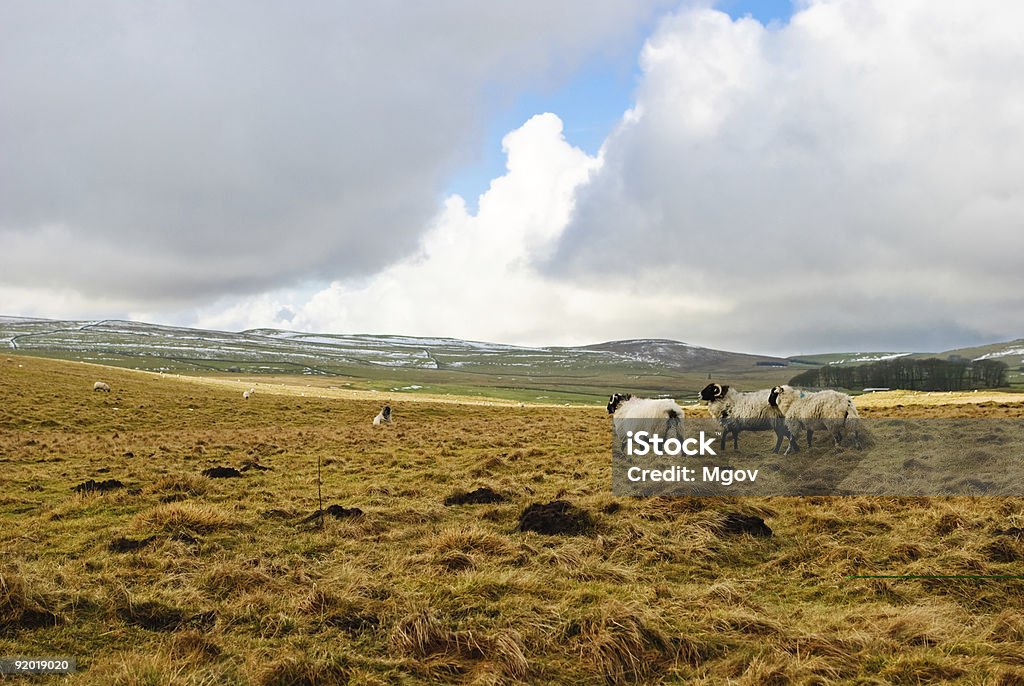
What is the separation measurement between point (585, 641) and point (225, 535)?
24.0ft

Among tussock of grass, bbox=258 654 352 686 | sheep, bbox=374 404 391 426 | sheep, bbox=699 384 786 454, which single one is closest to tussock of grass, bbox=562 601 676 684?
tussock of grass, bbox=258 654 352 686

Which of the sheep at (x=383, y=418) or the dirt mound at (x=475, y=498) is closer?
the dirt mound at (x=475, y=498)

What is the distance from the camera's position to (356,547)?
9.46 metres

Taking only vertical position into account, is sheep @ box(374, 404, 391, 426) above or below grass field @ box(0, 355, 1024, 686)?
below

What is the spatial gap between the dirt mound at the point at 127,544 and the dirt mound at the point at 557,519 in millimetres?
6394

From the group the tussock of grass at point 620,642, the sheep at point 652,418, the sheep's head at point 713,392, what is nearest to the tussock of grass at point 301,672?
the tussock of grass at point 620,642

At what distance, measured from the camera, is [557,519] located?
413 inches

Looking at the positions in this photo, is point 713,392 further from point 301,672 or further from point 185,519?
point 301,672

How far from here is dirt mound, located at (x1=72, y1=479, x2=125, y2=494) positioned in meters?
13.3

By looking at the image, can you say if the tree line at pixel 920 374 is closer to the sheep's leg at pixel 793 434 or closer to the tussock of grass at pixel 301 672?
the sheep's leg at pixel 793 434

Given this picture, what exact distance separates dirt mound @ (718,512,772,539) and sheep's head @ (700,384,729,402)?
9411mm

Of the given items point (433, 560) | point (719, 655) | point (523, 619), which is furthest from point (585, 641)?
point (433, 560)

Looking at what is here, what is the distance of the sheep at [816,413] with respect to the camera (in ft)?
55.7

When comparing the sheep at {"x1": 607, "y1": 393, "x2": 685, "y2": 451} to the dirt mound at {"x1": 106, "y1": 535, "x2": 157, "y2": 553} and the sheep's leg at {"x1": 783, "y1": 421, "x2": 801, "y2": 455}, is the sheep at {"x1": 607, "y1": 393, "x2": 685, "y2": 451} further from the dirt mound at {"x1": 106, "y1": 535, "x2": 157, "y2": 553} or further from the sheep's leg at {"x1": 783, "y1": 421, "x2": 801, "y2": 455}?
the dirt mound at {"x1": 106, "y1": 535, "x2": 157, "y2": 553}
